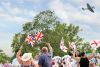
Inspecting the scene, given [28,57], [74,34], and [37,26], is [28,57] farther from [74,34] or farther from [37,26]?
[74,34]

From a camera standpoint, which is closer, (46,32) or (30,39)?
(30,39)

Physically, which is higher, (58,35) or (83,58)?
(58,35)

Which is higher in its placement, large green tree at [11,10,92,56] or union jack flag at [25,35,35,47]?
large green tree at [11,10,92,56]

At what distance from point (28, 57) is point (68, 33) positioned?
76.5 meters

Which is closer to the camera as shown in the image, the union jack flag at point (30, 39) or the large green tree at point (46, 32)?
the union jack flag at point (30, 39)

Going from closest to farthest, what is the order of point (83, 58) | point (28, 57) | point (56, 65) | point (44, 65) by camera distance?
point (28, 57)
point (44, 65)
point (83, 58)
point (56, 65)

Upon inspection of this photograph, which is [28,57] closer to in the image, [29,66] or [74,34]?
[29,66]

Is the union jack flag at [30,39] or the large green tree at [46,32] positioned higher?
the large green tree at [46,32]

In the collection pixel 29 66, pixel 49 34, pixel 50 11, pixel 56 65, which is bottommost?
pixel 29 66

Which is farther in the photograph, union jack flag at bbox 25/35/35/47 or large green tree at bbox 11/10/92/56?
large green tree at bbox 11/10/92/56

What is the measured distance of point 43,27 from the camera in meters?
83.1

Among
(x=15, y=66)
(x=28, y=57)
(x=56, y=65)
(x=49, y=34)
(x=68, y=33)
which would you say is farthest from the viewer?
(x=68, y=33)

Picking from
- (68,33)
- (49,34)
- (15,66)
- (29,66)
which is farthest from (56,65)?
(68,33)

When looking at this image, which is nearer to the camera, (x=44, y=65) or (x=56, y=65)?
(x=44, y=65)
